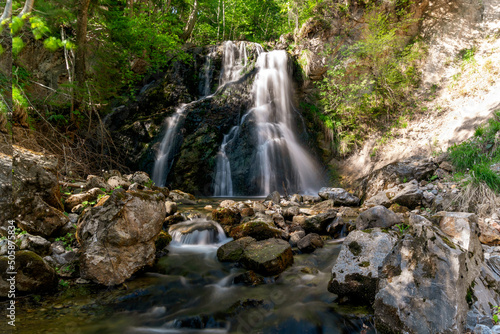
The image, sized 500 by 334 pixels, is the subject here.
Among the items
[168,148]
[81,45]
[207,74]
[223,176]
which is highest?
[207,74]

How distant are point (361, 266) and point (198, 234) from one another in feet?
10.9

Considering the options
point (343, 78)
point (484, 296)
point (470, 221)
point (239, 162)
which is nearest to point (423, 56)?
point (343, 78)

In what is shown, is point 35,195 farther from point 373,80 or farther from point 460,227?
point 373,80

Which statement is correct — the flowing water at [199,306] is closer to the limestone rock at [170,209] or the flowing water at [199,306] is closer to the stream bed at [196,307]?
the stream bed at [196,307]

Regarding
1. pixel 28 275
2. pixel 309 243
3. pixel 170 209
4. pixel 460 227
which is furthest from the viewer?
pixel 170 209

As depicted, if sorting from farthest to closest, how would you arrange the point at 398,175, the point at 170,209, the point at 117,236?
the point at 398,175
the point at 170,209
the point at 117,236

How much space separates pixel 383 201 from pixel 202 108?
352 inches

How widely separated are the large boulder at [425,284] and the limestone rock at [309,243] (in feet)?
7.25

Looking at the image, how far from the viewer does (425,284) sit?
2.13 metres

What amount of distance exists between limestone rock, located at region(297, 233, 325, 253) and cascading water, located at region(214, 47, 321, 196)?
20.0 feet

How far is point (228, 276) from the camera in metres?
3.88

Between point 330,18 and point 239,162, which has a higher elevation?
point 330,18

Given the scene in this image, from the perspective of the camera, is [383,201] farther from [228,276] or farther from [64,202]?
[64,202]

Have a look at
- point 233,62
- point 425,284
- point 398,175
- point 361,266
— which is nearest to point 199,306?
point 361,266
